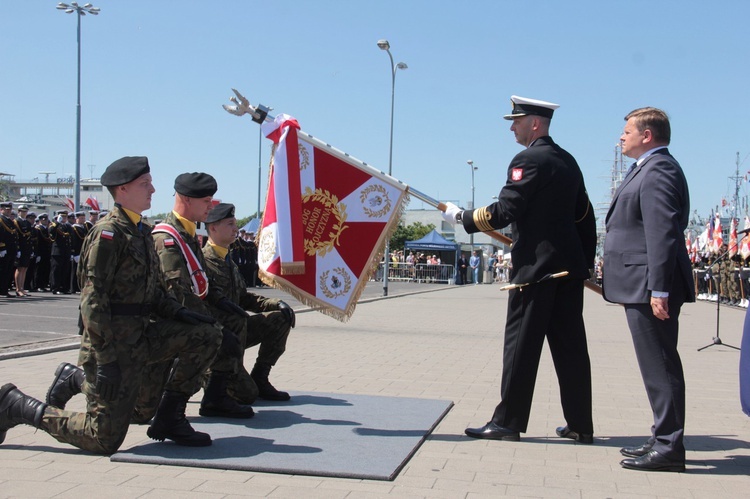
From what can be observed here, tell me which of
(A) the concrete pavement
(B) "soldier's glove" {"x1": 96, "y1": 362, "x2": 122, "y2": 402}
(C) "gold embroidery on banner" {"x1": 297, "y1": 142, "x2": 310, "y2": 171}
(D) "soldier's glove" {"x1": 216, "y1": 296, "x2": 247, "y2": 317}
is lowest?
(A) the concrete pavement

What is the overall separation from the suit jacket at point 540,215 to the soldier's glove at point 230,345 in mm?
1963

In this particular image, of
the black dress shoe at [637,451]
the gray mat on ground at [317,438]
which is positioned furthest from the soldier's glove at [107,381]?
the black dress shoe at [637,451]

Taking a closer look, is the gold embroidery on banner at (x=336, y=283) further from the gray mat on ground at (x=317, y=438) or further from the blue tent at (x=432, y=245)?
the blue tent at (x=432, y=245)

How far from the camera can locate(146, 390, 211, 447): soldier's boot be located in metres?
5.20

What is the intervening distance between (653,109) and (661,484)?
2369 millimetres

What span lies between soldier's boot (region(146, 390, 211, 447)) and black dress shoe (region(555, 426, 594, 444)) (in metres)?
2.45

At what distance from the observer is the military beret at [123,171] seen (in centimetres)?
506

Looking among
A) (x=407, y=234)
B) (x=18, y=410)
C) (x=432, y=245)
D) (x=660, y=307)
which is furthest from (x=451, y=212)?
(x=407, y=234)

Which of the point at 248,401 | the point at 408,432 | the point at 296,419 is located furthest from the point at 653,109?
the point at 248,401

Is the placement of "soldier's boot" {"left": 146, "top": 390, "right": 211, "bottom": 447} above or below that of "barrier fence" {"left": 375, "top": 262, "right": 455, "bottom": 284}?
above

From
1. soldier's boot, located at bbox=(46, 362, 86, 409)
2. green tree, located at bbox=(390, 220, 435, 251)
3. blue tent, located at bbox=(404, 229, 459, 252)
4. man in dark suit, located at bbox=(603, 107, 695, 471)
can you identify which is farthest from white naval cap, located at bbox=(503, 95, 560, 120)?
green tree, located at bbox=(390, 220, 435, 251)

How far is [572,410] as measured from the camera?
569cm

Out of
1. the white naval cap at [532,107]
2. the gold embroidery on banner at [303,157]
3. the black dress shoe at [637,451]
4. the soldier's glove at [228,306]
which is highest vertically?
the white naval cap at [532,107]

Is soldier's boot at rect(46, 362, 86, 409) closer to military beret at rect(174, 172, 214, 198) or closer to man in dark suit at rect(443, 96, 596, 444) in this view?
military beret at rect(174, 172, 214, 198)
